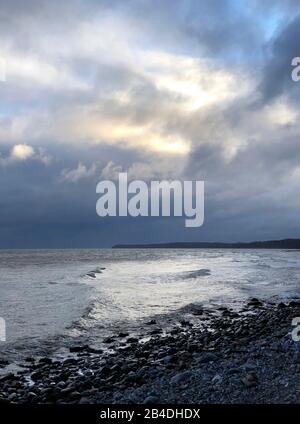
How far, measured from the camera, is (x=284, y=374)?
349 inches

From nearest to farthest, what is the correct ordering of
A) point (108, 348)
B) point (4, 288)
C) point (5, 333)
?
point (108, 348)
point (5, 333)
point (4, 288)

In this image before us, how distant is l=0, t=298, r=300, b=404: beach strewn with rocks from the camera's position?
845 centimetres

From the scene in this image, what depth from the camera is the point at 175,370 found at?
1082 centimetres

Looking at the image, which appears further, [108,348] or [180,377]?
[108,348]

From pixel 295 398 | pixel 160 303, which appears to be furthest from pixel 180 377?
pixel 160 303

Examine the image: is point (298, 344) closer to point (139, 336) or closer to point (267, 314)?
point (139, 336)

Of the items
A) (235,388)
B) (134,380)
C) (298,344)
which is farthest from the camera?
(298,344)

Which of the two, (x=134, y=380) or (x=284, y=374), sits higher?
(x=284, y=374)

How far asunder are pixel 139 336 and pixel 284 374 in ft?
27.6

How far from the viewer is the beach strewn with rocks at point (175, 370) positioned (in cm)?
845
